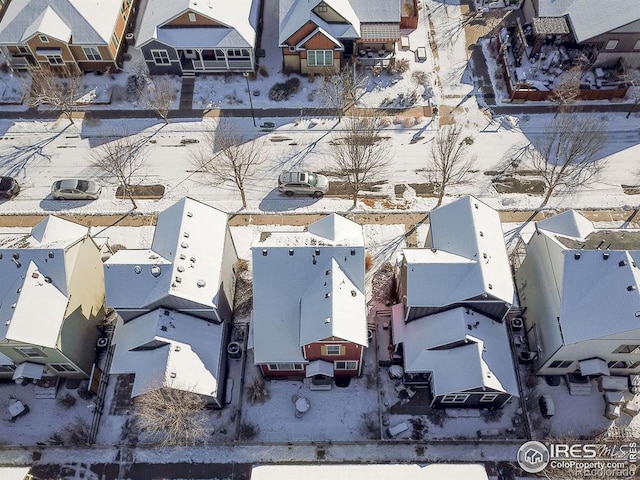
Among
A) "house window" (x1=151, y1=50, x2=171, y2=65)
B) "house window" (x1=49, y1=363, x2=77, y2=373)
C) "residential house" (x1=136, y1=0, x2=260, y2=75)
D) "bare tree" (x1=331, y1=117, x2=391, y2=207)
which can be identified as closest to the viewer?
"house window" (x1=49, y1=363, x2=77, y2=373)

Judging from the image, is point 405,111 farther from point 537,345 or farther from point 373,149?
point 537,345

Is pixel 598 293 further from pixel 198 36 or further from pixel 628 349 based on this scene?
pixel 198 36

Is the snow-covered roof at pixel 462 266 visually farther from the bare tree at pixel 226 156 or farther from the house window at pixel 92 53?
the house window at pixel 92 53

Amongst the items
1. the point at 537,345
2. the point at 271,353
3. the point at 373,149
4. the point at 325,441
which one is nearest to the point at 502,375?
the point at 537,345

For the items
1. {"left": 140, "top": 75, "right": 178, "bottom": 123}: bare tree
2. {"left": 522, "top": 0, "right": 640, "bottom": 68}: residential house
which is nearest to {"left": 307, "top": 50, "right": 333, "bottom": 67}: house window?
{"left": 140, "top": 75, "right": 178, "bottom": 123}: bare tree

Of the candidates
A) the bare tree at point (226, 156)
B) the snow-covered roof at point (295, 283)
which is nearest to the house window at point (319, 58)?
the bare tree at point (226, 156)

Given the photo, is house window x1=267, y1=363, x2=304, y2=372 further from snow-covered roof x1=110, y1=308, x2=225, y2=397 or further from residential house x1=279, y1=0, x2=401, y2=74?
residential house x1=279, y1=0, x2=401, y2=74
